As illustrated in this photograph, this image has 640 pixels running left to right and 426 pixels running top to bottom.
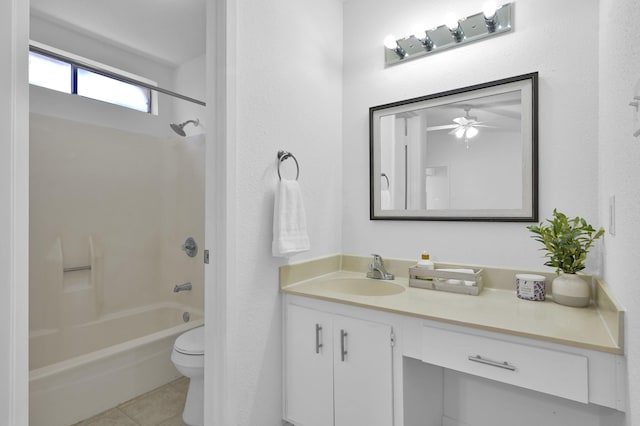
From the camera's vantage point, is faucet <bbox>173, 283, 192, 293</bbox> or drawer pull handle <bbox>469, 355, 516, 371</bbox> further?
faucet <bbox>173, 283, 192, 293</bbox>

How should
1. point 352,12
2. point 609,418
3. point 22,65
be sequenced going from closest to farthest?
point 22,65 < point 609,418 < point 352,12

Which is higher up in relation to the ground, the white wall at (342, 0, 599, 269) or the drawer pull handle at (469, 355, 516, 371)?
the white wall at (342, 0, 599, 269)

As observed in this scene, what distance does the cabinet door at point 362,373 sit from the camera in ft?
4.33

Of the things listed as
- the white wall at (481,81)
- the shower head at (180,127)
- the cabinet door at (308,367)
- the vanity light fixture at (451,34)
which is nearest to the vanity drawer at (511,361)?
the cabinet door at (308,367)

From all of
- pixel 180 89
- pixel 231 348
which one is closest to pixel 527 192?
pixel 231 348

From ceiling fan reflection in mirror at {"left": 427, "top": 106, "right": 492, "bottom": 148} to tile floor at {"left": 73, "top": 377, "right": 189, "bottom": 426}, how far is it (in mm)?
2192

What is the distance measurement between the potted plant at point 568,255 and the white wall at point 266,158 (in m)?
1.15

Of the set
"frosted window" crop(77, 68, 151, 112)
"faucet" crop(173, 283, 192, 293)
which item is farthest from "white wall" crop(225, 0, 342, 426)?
"frosted window" crop(77, 68, 151, 112)

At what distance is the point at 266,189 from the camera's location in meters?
1.59

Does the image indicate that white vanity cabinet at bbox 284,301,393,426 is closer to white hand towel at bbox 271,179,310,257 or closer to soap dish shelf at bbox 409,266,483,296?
white hand towel at bbox 271,179,310,257

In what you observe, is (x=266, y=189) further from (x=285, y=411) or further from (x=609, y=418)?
(x=609, y=418)

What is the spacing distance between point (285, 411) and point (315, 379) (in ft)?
0.95

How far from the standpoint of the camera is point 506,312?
1.24 m

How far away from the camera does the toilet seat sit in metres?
1.75
